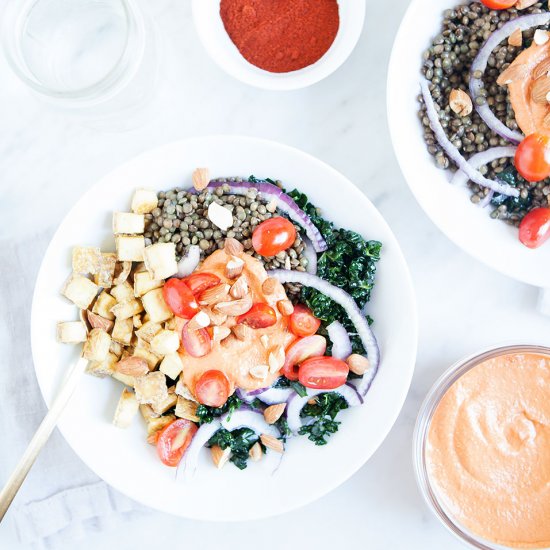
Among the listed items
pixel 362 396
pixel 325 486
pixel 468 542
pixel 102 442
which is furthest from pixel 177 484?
pixel 468 542

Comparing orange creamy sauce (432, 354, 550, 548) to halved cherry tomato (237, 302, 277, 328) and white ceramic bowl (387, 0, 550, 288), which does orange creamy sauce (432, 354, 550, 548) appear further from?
halved cherry tomato (237, 302, 277, 328)

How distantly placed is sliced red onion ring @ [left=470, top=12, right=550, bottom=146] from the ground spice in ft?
1.67

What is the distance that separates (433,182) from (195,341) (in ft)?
3.25

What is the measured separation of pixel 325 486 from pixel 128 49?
1.59 metres

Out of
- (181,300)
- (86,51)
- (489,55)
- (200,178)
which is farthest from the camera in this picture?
(86,51)

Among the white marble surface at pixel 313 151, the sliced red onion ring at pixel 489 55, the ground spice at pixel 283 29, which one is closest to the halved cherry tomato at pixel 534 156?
the sliced red onion ring at pixel 489 55

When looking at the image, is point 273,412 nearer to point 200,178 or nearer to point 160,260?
point 160,260

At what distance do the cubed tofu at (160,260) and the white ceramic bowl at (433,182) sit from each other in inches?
32.6

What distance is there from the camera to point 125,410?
2.36 meters

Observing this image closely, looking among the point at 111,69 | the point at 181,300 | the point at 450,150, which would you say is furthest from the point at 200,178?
the point at 450,150

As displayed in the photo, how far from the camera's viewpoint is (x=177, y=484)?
2404 millimetres

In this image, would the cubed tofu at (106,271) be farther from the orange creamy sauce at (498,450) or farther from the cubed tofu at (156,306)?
the orange creamy sauce at (498,450)

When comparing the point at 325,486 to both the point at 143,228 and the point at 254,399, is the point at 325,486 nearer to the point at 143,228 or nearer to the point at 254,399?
the point at 254,399

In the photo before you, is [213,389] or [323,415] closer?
[213,389]
